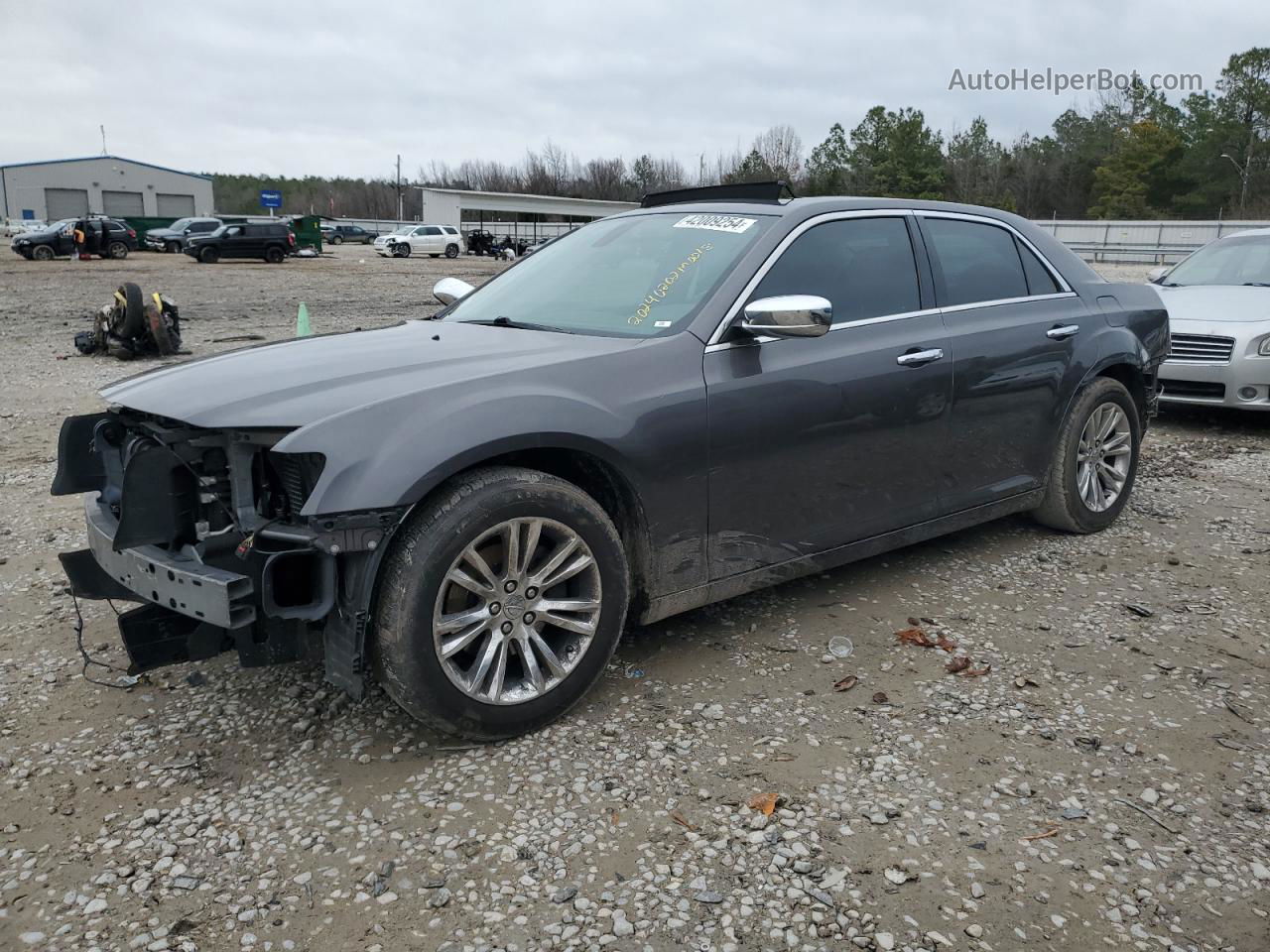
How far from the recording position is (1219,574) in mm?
4895

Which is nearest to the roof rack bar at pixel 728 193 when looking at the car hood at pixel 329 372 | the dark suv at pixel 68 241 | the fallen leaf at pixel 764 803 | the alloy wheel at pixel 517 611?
the car hood at pixel 329 372

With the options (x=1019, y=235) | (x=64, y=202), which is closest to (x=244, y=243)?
(x=1019, y=235)

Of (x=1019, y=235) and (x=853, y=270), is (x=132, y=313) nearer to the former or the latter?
(x=853, y=270)

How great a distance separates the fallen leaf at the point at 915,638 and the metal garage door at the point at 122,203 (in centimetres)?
8448

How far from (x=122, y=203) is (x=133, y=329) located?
75.9 m

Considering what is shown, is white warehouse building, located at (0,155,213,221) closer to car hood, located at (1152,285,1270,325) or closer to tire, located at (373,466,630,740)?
car hood, located at (1152,285,1270,325)

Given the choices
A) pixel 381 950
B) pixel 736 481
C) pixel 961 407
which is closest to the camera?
pixel 381 950

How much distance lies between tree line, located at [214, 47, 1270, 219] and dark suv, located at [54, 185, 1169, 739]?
5690 centimetres

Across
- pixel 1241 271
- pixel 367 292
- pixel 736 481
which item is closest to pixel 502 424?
pixel 736 481

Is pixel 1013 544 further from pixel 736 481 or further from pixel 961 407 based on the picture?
pixel 736 481

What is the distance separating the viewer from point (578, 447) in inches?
127

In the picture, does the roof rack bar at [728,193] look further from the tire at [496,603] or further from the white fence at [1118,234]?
the white fence at [1118,234]

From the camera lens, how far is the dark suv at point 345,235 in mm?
67750

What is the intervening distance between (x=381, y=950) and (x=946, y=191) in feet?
308
